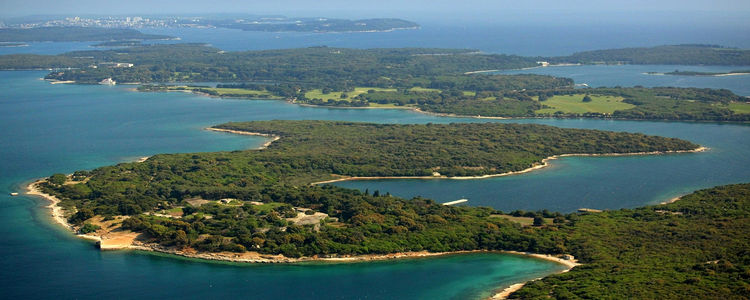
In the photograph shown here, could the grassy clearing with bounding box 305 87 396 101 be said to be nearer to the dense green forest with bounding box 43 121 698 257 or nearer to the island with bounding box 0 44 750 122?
the island with bounding box 0 44 750 122

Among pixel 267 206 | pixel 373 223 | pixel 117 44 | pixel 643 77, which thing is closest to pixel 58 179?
pixel 267 206

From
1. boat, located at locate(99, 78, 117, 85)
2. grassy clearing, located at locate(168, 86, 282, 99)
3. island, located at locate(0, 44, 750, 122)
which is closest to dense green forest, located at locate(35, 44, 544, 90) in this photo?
island, located at locate(0, 44, 750, 122)

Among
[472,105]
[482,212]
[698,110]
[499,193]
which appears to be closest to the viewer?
[482,212]

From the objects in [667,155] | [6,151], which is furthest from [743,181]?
[6,151]

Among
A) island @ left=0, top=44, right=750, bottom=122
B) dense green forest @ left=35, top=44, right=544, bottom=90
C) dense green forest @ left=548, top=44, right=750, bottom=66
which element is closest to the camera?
island @ left=0, top=44, right=750, bottom=122

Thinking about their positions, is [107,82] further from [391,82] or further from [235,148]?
[235,148]

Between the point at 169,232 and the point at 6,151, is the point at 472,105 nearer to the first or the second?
the point at 6,151

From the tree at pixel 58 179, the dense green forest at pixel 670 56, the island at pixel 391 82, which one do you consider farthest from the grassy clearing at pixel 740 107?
the tree at pixel 58 179
